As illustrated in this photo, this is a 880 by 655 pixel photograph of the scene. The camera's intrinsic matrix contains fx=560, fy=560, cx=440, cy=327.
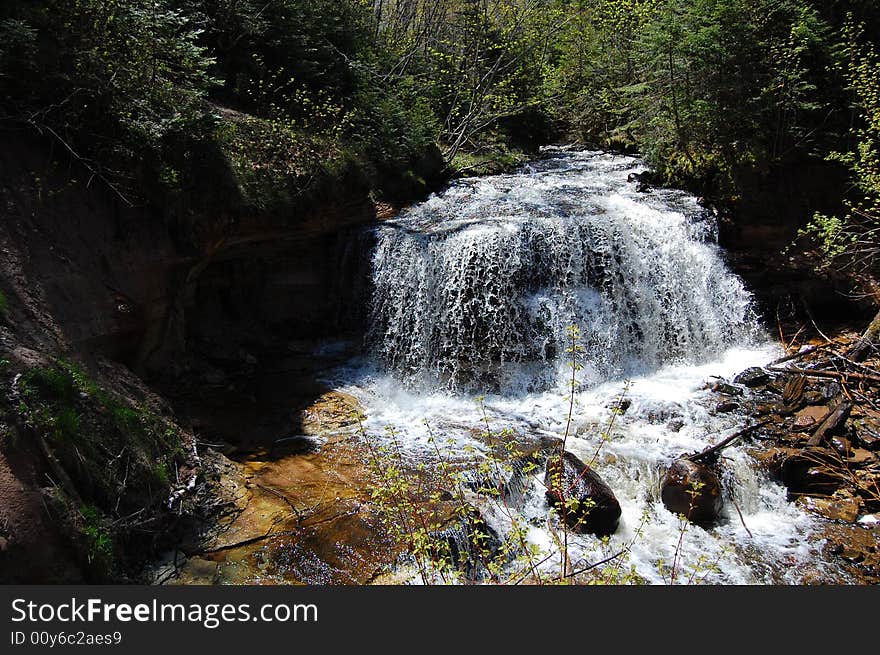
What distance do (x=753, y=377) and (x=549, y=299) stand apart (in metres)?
3.24

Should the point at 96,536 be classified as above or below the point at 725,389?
above

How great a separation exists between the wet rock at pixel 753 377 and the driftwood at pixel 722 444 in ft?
3.67

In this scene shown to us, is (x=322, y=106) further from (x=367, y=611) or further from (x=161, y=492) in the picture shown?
(x=367, y=611)

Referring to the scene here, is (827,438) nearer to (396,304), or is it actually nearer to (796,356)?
(796,356)

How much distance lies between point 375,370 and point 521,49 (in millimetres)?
11822

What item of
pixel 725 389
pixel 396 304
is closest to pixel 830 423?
pixel 725 389

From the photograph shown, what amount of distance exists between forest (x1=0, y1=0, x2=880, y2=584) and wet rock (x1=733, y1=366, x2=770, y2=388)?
0.09ft

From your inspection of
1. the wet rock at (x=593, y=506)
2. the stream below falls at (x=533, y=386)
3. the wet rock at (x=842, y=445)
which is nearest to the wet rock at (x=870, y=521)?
the stream below falls at (x=533, y=386)

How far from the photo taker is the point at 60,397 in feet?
14.5

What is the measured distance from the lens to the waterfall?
9.22 m

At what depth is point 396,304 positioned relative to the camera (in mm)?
9961

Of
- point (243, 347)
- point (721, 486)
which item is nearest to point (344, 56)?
point (243, 347)

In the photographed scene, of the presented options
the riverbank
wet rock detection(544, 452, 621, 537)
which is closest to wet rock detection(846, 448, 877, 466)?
the riverbank

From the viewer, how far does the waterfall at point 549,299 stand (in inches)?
363
